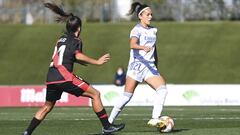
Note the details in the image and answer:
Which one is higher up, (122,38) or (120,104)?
(120,104)

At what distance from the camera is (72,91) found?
40.9ft

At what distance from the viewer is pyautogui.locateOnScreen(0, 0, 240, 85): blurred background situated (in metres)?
44.4

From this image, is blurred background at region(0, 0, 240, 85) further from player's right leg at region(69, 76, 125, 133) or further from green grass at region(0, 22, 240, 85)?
player's right leg at region(69, 76, 125, 133)

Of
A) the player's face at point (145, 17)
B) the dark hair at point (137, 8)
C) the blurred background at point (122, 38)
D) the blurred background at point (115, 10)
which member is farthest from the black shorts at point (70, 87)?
the blurred background at point (115, 10)

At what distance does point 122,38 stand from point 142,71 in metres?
33.8

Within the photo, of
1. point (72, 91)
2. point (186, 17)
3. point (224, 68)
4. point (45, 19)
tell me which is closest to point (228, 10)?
point (186, 17)

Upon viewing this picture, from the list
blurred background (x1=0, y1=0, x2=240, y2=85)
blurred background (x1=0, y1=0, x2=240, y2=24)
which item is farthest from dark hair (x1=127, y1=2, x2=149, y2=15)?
blurred background (x1=0, y1=0, x2=240, y2=24)

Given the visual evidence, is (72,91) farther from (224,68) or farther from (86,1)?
(86,1)

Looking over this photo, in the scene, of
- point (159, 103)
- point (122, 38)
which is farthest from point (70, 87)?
point (122, 38)

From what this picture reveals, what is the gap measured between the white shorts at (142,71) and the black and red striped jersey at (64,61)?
6.65 feet

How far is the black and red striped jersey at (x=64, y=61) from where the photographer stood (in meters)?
12.4

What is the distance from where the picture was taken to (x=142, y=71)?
14156mm

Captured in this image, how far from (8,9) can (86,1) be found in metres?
5.57

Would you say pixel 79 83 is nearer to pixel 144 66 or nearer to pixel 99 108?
pixel 99 108
